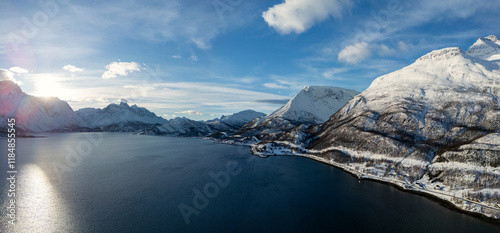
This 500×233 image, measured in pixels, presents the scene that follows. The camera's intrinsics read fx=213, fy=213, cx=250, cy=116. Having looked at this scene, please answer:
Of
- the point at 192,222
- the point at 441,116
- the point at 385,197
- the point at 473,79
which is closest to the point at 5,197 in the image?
the point at 192,222

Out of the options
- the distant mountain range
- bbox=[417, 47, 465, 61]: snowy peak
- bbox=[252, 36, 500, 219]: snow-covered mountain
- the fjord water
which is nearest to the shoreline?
the distant mountain range

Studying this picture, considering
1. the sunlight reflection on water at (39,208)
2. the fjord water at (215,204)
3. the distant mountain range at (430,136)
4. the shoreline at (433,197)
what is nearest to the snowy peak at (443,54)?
the distant mountain range at (430,136)

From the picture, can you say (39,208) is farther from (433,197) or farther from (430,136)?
(430,136)

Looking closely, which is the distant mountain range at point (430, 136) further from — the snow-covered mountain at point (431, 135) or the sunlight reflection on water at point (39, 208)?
the sunlight reflection on water at point (39, 208)

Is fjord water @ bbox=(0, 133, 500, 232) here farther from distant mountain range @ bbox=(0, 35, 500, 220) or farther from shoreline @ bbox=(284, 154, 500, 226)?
distant mountain range @ bbox=(0, 35, 500, 220)

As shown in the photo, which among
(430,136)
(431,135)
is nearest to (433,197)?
(430,136)

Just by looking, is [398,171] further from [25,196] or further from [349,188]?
[25,196]
